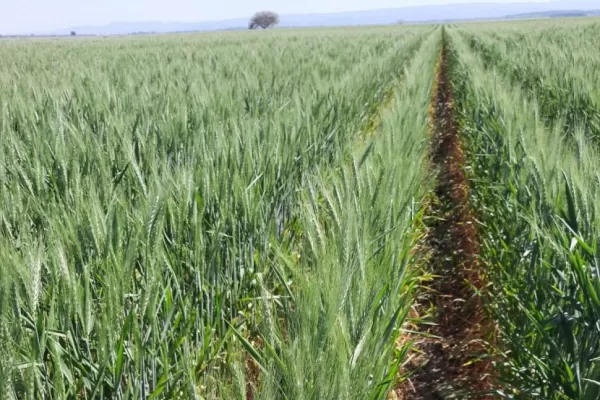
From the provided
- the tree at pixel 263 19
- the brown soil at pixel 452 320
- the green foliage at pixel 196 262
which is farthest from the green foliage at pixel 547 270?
the tree at pixel 263 19

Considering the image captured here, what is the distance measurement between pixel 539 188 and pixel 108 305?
4.35ft

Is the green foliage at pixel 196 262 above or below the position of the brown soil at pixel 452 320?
above

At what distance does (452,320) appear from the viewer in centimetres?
234

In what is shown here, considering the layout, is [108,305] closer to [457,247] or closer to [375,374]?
[375,374]

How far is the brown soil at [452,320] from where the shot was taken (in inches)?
75.3

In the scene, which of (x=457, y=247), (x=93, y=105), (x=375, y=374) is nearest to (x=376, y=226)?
(x=375, y=374)

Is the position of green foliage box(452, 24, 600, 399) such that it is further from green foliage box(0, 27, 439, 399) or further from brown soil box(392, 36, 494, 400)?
green foliage box(0, 27, 439, 399)

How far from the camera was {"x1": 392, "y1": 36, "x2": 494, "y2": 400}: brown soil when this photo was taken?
191 centimetres

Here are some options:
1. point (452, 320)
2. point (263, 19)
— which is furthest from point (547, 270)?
point (263, 19)

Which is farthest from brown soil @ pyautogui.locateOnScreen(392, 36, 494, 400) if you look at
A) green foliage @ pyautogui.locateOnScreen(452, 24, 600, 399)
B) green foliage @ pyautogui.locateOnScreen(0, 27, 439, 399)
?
green foliage @ pyautogui.locateOnScreen(0, 27, 439, 399)

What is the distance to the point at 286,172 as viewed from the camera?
208 cm

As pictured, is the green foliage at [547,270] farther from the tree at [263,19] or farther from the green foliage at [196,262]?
the tree at [263,19]

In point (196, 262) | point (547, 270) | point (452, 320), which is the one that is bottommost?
point (452, 320)

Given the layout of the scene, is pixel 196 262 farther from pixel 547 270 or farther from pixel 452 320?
pixel 452 320
